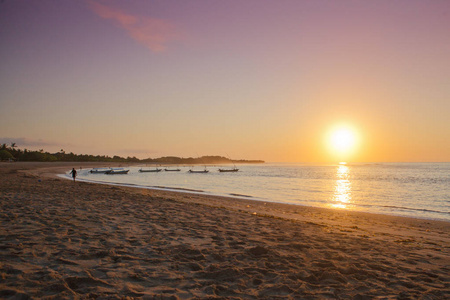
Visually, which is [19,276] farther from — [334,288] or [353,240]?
[353,240]

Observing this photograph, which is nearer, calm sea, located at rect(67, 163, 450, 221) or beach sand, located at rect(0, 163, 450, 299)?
beach sand, located at rect(0, 163, 450, 299)

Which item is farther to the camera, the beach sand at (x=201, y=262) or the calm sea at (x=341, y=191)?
the calm sea at (x=341, y=191)

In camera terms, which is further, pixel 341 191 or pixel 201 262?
pixel 341 191

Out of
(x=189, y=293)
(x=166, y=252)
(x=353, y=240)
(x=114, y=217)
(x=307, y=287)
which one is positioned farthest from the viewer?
(x=114, y=217)

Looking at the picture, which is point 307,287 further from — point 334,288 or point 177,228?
point 177,228

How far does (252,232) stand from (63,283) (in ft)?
18.4

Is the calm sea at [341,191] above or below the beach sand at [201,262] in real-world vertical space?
below

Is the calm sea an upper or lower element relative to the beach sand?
lower

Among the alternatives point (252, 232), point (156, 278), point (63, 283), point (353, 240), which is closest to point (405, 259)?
point (353, 240)

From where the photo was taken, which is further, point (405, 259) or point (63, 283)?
point (405, 259)

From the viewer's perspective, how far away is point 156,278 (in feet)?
15.9

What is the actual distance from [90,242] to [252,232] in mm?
4707

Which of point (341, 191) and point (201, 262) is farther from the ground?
point (201, 262)

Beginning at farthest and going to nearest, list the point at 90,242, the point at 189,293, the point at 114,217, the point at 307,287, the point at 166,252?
the point at 114,217, the point at 90,242, the point at 166,252, the point at 307,287, the point at 189,293
